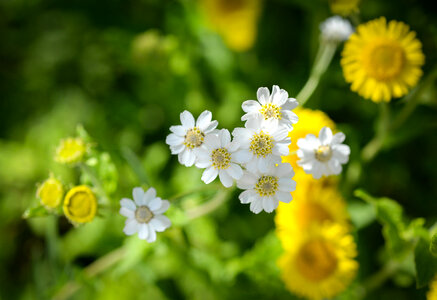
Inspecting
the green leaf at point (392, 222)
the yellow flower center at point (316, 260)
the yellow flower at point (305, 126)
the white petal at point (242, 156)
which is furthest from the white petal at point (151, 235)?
the yellow flower center at point (316, 260)

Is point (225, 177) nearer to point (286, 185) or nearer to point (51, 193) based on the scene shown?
point (286, 185)

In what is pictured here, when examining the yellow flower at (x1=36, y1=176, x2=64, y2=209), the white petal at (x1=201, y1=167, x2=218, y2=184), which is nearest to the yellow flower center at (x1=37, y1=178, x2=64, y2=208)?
the yellow flower at (x1=36, y1=176, x2=64, y2=209)

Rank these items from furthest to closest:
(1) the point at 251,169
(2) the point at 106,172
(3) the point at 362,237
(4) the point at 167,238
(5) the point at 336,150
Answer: (3) the point at 362,237 < (4) the point at 167,238 < (2) the point at 106,172 < (5) the point at 336,150 < (1) the point at 251,169

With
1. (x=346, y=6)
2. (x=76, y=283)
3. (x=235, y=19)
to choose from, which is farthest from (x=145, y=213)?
(x=235, y=19)

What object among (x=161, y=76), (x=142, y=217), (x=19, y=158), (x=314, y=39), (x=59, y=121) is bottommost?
(x=19, y=158)

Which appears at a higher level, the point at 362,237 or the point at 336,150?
the point at 336,150

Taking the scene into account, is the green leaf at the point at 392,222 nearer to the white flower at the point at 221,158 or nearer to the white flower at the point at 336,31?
the white flower at the point at 221,158

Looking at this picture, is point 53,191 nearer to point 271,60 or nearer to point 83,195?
point 83,195

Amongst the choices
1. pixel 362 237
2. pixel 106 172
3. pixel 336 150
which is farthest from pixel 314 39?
pixel 106 172
